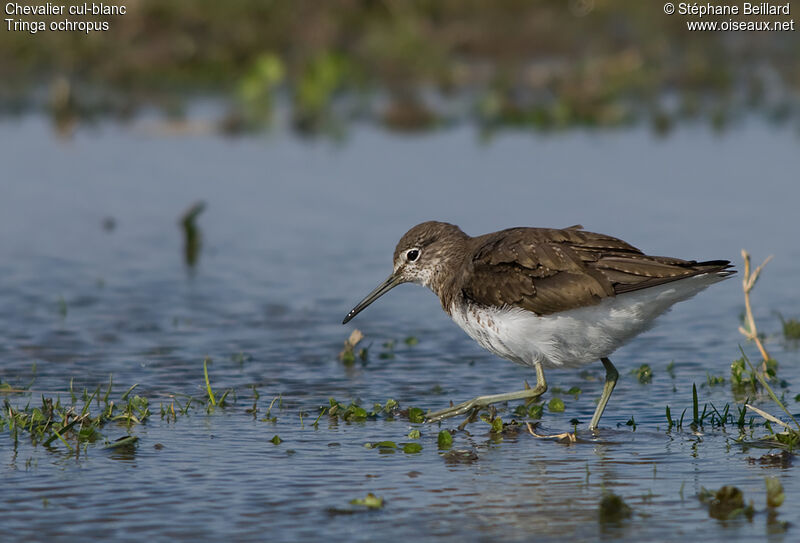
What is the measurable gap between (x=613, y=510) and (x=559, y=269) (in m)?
2.09

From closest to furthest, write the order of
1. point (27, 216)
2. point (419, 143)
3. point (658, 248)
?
point (658, 248), point (27, 216), point (419, 143)

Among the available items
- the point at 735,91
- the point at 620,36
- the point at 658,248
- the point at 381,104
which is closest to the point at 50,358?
the point at 658,248

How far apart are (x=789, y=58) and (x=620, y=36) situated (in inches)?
123

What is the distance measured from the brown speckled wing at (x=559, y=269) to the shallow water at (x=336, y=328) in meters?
0.92

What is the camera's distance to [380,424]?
8844mm

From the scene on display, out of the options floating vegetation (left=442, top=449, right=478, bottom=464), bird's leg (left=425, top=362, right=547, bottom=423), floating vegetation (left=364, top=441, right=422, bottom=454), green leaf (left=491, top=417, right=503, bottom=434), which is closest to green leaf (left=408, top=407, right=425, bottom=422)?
bird's leg (left=425, top=362, right=547, bottom=423)

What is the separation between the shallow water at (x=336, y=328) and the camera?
7137 mm

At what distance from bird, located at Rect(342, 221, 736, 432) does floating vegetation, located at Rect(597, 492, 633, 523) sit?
167 centimetres

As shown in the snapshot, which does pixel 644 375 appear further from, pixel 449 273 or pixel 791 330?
pixel 791 330

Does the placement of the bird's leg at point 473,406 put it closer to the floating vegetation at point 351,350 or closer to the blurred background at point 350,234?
the blurred background at point 350,234

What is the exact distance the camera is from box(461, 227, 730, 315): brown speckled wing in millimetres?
8258

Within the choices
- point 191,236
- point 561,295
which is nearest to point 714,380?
point 561,295

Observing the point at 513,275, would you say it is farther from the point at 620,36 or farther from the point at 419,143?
the point at 620,36

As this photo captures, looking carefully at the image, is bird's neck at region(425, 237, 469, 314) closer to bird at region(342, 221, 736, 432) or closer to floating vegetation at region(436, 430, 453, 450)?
bird at region(342, 221, 736, 432)
